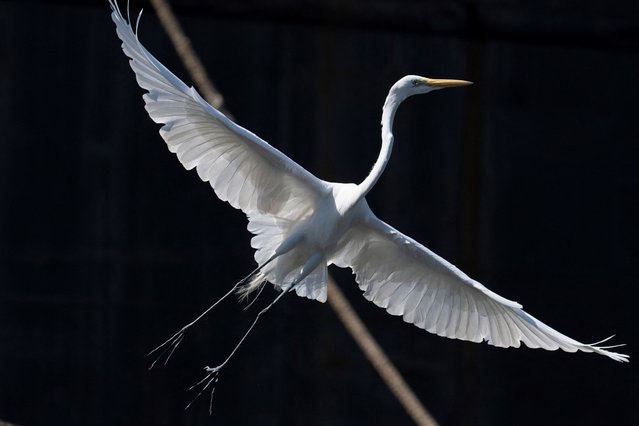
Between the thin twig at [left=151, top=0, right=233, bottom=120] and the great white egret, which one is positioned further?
the thin twig at [left=151, top=0, right=233, bottom=120]

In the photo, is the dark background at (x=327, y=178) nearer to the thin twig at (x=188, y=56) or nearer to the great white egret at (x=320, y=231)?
the thin twig at (x=188, y=56)

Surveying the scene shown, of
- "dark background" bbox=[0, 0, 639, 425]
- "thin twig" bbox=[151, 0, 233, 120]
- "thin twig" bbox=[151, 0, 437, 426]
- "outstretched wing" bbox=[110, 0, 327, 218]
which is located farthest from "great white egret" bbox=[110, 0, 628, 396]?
"dark background" bbox=[0, 0, 639, 425]

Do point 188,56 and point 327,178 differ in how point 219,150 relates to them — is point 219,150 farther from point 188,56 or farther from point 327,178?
point 327,178

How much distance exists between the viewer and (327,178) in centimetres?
595

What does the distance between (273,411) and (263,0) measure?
170 cm

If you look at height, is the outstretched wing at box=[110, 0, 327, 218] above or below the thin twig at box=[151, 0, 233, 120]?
below

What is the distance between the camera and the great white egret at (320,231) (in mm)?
4551

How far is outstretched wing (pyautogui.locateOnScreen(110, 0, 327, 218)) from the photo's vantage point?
4.43 m

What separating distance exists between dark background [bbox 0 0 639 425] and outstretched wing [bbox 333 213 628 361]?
0.80 meters

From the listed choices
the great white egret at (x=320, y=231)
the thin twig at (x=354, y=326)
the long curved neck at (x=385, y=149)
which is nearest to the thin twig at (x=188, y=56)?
the thin twig at (x=354, y=326)

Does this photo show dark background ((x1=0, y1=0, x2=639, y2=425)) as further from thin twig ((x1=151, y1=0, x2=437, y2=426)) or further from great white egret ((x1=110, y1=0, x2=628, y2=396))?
great white egret ((x1=110, y1=0, x2=628, y2=396))

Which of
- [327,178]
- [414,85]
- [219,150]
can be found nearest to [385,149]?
[414,85]

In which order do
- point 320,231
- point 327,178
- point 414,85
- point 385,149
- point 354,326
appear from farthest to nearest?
point 327,178
point 354,326
point 414,85
point 320,231
point 385,149

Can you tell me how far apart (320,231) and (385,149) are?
14.0 inches
